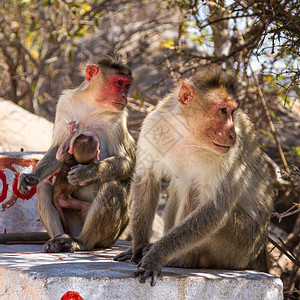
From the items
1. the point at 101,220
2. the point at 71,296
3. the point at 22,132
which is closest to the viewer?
the point at 71,296

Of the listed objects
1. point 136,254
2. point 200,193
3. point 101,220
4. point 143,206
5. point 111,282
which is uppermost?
point 200,193

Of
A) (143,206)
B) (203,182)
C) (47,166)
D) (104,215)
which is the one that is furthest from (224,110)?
(47,166)

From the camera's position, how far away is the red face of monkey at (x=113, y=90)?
13.4ft

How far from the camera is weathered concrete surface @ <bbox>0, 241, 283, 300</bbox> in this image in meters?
2.44

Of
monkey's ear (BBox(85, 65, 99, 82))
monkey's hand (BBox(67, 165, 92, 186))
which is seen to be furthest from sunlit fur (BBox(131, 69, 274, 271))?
monkey's ear (BBox(85, 65, 99, 82))

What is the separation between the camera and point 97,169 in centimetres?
383

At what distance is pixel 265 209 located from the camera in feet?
10.8

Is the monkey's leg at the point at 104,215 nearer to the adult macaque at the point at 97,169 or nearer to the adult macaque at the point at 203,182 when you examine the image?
the adult macaque at the point at 97,169

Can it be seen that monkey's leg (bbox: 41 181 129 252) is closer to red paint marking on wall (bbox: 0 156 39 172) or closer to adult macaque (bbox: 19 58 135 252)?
adult macaque (bbox: 19 58 135 252)

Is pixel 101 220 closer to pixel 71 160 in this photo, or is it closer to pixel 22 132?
pixel 71 160

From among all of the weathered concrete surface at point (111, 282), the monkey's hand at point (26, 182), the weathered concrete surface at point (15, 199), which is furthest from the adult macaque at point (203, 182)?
the weathered concrete surface at point (15, 199)

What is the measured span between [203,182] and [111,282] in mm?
844

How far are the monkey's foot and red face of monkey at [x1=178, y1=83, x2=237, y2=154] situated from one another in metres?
1.26

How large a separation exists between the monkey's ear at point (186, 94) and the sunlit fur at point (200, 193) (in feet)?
0.13
